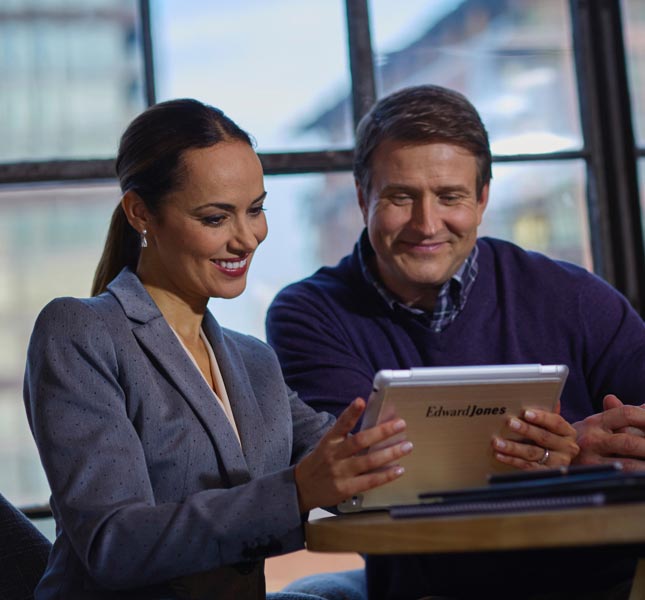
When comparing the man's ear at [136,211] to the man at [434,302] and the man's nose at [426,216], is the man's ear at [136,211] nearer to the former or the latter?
the man at [434,302]

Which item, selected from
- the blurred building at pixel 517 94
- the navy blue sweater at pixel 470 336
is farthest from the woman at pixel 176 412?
the blurred building at pixel 517 94

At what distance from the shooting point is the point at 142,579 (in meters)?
1.59

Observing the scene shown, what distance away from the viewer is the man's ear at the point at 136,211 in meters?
1.94

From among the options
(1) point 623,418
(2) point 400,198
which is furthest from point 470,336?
(1) point 623,418

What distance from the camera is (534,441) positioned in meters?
1.67

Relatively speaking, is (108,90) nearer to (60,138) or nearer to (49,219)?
(60,138)

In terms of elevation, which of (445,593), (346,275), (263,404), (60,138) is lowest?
(445,593)

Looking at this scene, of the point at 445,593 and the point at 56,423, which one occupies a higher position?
the point at 56,423

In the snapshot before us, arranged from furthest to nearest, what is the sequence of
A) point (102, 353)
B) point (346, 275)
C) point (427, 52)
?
1. point (427, 52)
2. point (346, 275)
3. point (102, 353)

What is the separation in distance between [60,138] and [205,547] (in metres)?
1.73

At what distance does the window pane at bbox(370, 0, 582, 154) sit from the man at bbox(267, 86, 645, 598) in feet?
2.43

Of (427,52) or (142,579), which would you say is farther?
(427,52)

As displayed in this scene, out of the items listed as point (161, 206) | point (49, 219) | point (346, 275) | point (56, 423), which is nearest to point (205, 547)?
point (56, 423)

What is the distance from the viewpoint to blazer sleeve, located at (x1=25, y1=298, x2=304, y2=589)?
157cm
